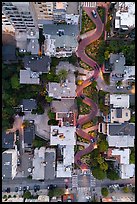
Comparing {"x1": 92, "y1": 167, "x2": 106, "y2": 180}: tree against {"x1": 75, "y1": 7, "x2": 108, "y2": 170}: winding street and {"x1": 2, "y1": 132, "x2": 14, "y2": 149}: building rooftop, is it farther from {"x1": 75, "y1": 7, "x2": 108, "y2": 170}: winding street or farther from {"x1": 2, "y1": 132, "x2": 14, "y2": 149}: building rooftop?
{"x1": 2, "y1": 132, "x2": 14, "y2": 149}: building rooftop

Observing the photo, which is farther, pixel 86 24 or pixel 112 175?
pixel 86 24

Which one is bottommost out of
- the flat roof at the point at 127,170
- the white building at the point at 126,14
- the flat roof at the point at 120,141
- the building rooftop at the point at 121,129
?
the flat roof at the point at 127,170

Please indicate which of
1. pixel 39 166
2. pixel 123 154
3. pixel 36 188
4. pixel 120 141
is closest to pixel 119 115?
pixel 120 141

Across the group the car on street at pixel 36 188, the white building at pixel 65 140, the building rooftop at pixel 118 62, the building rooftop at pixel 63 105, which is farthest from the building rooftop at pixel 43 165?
the building rooftop at pixel 118 62

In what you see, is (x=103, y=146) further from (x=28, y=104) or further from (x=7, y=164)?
(x=7, y=164)

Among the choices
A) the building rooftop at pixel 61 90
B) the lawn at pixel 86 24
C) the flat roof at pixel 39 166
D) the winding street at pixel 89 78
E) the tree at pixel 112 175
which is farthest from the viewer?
the winding street at pixel 89 78

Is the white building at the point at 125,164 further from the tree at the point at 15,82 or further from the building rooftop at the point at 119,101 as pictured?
the tree at the point at 15,82
